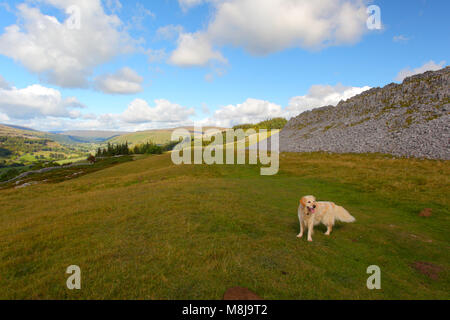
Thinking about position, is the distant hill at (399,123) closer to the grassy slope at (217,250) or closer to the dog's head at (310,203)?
the grassy slope at (217,250)

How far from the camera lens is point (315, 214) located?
39.8 ft

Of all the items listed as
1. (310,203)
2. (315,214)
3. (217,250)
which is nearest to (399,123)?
(315,214)

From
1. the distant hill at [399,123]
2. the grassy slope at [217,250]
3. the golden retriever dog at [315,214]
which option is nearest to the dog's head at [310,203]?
the golden retriever dog at [315,214]

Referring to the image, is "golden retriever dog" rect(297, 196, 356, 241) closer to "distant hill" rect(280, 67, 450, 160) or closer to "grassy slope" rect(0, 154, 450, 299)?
"grassy slope" rect(0, 154, 450, 299)

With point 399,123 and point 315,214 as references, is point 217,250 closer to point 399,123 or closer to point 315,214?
point 315,214

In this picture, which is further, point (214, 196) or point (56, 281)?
point (214, 196)

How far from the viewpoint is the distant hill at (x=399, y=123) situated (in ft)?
159

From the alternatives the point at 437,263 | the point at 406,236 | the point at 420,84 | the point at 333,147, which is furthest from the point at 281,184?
the point at 420,84

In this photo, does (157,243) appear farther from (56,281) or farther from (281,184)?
(281,184)

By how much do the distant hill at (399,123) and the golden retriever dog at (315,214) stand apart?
142 feet
